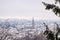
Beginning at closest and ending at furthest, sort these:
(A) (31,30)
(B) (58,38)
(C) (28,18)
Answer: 1. (B) (58,38)
2. (A) (31,30)
3. (C) (28,18)

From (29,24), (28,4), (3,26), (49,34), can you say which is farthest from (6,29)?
(49,34)

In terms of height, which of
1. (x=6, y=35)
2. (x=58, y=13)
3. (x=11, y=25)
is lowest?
(x=6, y=35)

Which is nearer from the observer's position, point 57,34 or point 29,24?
point 57,34

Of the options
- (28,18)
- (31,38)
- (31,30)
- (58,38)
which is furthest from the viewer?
(28,18)

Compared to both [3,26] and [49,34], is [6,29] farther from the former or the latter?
[49,34]

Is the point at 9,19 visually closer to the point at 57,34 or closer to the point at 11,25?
the point at 11,25

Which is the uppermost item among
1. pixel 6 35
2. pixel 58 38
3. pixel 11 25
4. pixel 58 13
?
pixel 58 13

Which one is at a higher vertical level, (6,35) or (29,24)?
(29,24)

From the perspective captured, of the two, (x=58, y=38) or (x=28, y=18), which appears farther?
(x=28, y=18)

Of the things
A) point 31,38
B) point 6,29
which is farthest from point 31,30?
point 6,29
